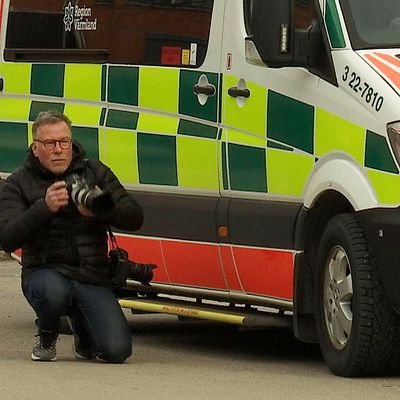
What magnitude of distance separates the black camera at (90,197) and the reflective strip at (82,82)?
1.14m

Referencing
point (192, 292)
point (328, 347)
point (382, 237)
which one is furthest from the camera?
point (192, 292)

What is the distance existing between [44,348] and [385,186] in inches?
72.7

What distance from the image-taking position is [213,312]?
27.0 feet

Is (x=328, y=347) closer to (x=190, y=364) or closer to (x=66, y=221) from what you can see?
(x=190, y=364)

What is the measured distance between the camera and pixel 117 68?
868 centimetres

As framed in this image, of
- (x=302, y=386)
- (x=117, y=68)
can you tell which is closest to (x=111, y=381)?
(x=302, y=386)

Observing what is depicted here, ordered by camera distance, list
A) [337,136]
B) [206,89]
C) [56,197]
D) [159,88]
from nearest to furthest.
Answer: [337,136] < [56,197] < [206,89] < [159,88]

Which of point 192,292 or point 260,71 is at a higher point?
point 260,71

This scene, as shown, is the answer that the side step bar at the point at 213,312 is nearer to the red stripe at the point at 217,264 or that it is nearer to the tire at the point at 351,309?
the red stripe at the point at 217,264

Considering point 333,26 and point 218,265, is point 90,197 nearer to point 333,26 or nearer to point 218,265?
point 218,265

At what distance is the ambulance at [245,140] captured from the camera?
714 cm

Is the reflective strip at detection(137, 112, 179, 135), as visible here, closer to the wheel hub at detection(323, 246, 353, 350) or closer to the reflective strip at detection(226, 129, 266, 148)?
the reflective strip at detection(226, 129, 266, 148)

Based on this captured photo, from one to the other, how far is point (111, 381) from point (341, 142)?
53.4 inches

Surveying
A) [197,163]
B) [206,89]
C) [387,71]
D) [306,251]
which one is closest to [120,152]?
[197,163]
